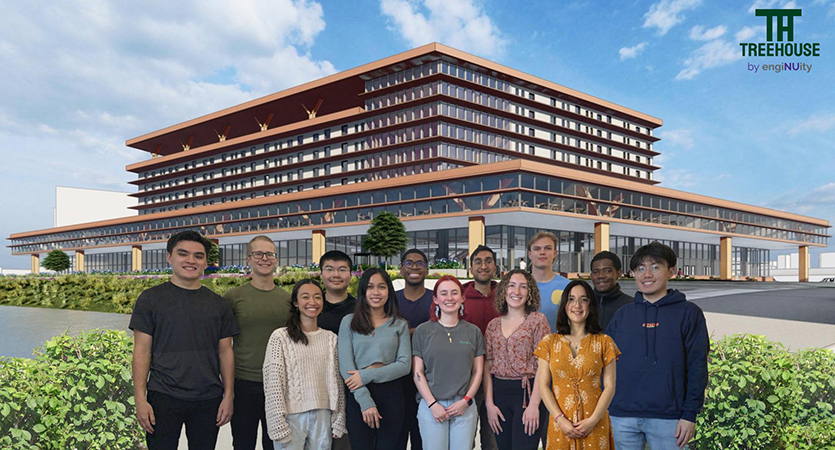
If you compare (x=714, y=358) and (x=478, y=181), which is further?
(x=478, y=181)

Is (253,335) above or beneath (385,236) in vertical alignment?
beneath

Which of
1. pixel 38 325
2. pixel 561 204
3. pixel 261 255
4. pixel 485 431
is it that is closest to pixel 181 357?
pixel 261 255

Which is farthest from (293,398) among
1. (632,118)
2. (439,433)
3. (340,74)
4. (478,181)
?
(632,118)

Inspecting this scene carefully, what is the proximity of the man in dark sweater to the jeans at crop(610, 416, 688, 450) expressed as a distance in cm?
131

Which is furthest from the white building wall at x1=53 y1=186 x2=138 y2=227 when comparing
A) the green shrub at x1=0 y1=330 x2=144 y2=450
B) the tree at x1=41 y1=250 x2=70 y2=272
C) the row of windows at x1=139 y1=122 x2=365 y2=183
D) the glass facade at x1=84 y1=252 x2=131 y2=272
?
the green shrub at x1=0 y1=330 x2=144 y2=450

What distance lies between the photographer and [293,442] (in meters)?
4.45

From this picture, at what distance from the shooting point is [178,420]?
4.30 metres

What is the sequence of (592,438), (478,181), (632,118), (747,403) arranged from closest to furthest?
(592,438) → (747,403) → (478,181) → (632,118)

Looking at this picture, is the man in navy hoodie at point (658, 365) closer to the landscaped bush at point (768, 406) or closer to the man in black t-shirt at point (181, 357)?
the landscaped bush at point (768, 406)

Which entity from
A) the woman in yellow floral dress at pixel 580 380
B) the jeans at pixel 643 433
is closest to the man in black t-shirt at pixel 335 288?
the woman in yellow floral dress at pixel 580 380

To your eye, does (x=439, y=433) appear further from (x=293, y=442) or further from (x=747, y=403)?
(x=747, y=403)

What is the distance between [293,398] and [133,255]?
72.4 meters

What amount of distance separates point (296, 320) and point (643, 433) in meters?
2.96

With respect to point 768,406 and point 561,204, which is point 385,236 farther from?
point 768,406
